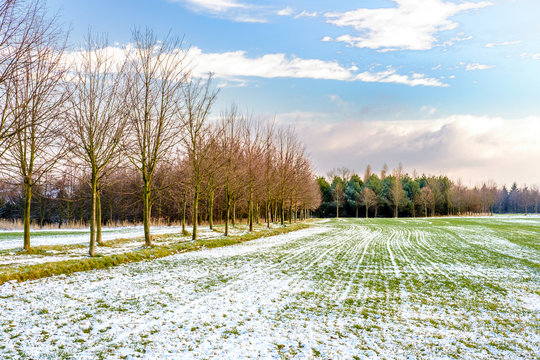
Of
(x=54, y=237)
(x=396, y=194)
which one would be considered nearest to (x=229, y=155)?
(x=54, y=237)

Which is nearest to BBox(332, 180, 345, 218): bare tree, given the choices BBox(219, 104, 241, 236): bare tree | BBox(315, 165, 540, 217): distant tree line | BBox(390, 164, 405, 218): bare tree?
BBox(315, 165, 540, 217): distant tree line

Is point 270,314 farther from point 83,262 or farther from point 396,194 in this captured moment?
point 396,194

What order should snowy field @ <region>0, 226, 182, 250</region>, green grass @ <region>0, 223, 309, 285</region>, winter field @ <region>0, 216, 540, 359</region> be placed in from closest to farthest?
A: winter field @ <region>0, 216, 540, 359</region> < green grass @ <region>0, 223, 309, 285</region> < snowy field @ <region>0, 226, 182, 250</region>

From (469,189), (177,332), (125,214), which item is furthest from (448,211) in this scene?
(177,332)

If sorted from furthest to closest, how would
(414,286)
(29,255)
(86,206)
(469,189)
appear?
(469,189) → (86,206) → (29,255) → (414,286)

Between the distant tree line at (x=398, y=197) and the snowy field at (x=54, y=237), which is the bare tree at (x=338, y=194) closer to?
the distant tree line at (x=398, y=197)

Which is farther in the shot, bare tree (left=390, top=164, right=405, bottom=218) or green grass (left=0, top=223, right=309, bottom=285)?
bare tree (left=390, top=164, right=405, bottom=218)

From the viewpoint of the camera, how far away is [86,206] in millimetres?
61281

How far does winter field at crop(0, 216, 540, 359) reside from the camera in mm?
6273

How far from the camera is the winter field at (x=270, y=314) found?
6.27 metres

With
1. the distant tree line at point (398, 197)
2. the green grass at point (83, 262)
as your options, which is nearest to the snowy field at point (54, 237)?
the green grass at point (83, 262)

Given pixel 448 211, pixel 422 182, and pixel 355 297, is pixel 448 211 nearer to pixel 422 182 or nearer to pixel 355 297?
pixel 422 182

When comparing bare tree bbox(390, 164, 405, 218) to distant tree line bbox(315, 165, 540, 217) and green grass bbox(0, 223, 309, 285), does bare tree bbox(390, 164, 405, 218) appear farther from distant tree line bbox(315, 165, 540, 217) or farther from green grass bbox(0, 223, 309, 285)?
green grass bbox(0, 223, 309, 285)

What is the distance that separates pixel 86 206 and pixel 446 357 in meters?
65.4
